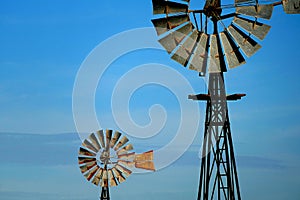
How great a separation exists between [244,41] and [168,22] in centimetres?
196

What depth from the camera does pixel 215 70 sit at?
46.7 ft

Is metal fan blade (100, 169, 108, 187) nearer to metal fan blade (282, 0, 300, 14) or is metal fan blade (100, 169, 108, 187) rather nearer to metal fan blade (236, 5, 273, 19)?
metal fan blade (236, 5, 273, 19)

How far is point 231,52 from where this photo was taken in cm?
1422

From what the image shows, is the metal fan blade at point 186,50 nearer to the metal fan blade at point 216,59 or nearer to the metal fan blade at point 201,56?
the metal fan blade at point 201,56

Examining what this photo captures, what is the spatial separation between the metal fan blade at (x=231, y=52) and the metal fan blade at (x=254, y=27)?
42cm

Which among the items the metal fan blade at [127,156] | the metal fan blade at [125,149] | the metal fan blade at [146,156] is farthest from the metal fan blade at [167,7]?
the metal fan blade at [125,149]

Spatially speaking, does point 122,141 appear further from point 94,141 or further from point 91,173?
point 91,173

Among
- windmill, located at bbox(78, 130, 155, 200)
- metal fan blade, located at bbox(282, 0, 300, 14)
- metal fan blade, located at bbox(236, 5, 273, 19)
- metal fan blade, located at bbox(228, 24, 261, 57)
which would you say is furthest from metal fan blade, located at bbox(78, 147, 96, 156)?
metal fan blade, located at bbox(282, 0, 300, 14)

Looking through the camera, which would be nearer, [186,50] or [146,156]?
[186,50]

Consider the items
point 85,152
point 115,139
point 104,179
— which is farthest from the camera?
point 115,139

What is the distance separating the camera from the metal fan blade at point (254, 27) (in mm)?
14047

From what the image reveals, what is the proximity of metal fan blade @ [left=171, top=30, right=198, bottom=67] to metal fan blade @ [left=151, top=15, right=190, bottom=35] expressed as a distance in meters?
0.44

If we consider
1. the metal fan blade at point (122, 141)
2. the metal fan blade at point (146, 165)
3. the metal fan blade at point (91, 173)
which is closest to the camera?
the metal fan blade at point (146, 165)

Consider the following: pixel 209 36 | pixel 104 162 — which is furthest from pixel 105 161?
pixel 209 36
